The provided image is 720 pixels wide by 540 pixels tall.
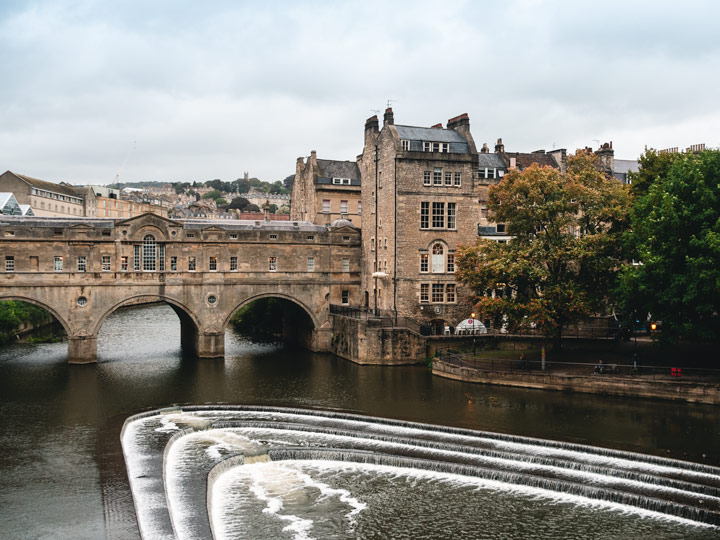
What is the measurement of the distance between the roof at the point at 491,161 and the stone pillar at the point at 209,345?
26.4 m

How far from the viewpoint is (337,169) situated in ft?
218

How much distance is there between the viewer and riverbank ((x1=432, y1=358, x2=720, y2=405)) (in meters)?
34.5

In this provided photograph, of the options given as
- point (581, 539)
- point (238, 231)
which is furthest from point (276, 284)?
point (581, 539)

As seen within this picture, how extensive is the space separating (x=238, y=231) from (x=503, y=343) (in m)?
20.6

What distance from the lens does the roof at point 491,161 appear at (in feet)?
193

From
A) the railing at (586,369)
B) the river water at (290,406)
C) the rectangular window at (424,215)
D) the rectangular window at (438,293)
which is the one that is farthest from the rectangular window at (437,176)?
the river water at (290,406)

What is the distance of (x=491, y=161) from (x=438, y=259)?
46.1 feet

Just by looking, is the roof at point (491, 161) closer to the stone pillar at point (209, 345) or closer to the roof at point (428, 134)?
the roof at point (428, 134)

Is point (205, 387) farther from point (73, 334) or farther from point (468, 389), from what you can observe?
point (468, 389)

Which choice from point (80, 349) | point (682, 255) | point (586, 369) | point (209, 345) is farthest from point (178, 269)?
point (682, 255)

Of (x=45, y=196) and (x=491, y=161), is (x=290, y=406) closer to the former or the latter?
(x=491, y=161)

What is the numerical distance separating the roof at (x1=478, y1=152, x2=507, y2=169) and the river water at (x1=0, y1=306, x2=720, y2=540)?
21.6m

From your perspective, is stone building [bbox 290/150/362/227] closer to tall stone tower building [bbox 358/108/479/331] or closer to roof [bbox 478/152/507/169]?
roof [bbox 478/152/507/169]

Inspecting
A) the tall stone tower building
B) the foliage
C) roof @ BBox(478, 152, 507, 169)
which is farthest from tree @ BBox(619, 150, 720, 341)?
the foliage
